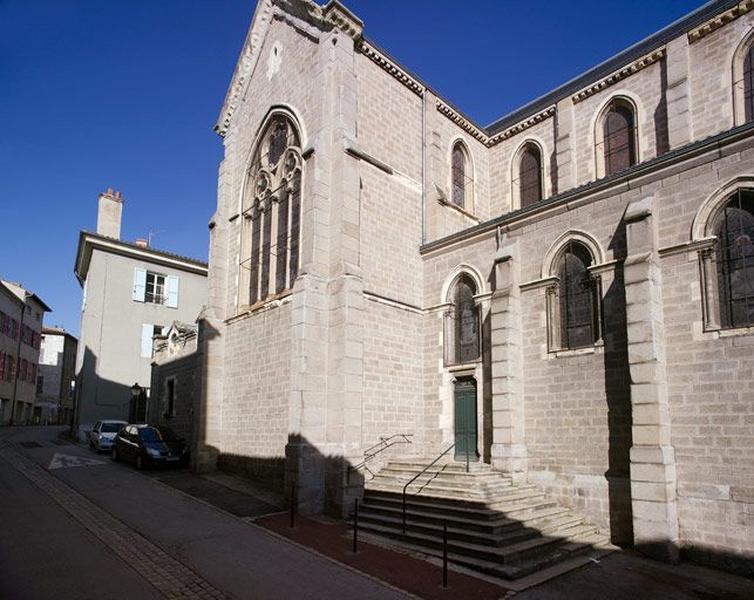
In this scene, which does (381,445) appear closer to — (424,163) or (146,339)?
(424,163)

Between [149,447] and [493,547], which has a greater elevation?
[149,447]

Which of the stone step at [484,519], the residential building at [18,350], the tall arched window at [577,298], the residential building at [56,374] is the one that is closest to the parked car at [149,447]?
the stone step at [484,519]

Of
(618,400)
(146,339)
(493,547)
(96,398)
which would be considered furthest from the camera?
(146,339)

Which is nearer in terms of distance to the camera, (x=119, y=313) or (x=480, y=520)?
(x=480, y=520)

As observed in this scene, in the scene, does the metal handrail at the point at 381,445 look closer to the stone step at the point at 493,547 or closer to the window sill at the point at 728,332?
the stone step at the point at 493,547

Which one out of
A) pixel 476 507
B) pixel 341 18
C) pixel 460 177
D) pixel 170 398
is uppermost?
pixel 341 18

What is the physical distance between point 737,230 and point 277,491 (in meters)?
→ 12.1

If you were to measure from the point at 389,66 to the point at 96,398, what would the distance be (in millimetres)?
22114

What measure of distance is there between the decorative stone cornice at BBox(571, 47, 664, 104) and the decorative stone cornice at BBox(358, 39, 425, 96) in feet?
17.3

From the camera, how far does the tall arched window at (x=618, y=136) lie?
17.0m

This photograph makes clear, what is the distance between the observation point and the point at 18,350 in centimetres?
3994

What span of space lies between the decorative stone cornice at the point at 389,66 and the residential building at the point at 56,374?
164ft

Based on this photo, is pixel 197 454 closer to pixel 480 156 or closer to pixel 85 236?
pixel 480 156

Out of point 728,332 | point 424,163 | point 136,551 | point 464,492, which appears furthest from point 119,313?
point 728,332
